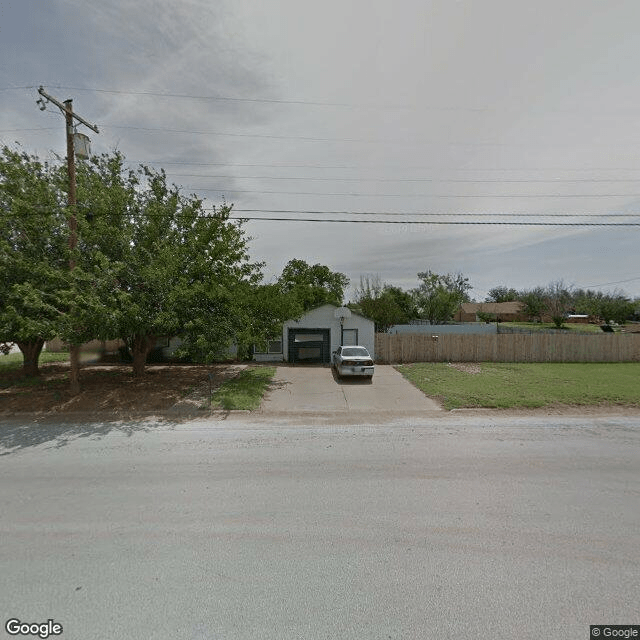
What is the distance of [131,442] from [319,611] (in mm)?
5396

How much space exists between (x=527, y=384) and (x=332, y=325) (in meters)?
9.42

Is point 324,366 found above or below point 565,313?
below

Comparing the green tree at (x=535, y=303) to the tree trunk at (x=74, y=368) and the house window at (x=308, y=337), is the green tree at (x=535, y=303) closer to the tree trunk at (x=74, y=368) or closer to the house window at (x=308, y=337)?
the house window at (x=308, y=337)

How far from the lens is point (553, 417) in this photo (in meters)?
8.24

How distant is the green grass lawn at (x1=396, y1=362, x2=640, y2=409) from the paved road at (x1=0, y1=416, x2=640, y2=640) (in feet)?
12.4

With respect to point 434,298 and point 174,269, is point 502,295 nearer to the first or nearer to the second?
point 434,298

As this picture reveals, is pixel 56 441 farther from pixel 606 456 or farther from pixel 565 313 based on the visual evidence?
pixel 565 313

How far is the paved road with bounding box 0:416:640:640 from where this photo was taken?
2.47m

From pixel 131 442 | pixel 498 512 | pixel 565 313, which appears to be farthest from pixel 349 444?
Result: pixel 565 313

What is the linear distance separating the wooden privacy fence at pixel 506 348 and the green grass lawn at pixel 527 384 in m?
1.23

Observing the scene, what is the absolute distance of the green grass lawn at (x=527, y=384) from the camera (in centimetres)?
949

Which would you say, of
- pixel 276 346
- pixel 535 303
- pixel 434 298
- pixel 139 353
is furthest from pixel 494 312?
pixel 139 353

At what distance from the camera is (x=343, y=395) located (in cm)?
1061

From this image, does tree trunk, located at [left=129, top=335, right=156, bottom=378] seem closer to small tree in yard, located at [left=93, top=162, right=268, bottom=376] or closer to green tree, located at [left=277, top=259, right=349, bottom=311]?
small tree in yard, located at [left=93, top=162, right=268, bottom=376]
